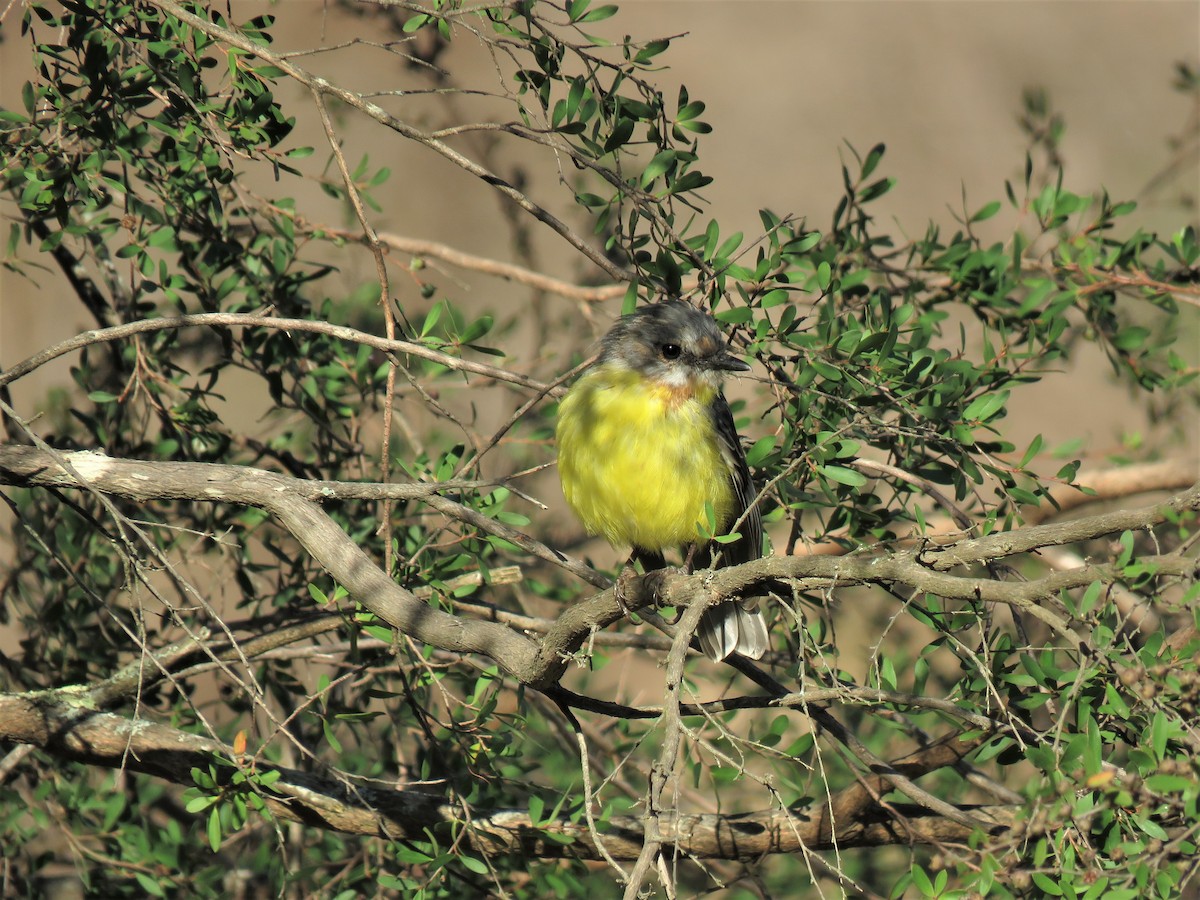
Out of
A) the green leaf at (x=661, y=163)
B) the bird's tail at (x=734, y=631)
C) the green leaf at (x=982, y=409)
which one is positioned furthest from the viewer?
the bird's tail at (x=734, y=631)

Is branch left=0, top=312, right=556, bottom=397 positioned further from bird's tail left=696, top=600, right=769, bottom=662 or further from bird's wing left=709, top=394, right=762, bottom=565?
bird's tail left=696, top=600, right=769, bottom=662

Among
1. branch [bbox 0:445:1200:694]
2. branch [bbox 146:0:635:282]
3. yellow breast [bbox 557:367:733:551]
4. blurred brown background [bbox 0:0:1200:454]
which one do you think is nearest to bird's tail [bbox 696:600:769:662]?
yellow breast [bbox 557:367:733:551]

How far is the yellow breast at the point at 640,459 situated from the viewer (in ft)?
14.0

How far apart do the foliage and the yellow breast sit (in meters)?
0.30

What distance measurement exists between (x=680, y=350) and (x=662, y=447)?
43cm

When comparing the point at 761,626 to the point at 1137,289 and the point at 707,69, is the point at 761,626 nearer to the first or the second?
the point at 1137,289

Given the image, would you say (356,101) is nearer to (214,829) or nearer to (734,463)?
(734,463)

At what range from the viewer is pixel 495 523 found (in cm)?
330

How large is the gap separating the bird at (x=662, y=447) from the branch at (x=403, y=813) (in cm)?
70

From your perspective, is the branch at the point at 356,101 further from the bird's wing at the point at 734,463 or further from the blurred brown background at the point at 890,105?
the blurred brown background at the point at 890,105

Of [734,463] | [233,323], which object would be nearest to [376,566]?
[233,323]

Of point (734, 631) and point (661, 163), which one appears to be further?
point (734, 631)

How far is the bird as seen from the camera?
14.0 feet

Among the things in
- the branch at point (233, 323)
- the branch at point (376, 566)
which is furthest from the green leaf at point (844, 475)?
the branch at point (233, 323)
